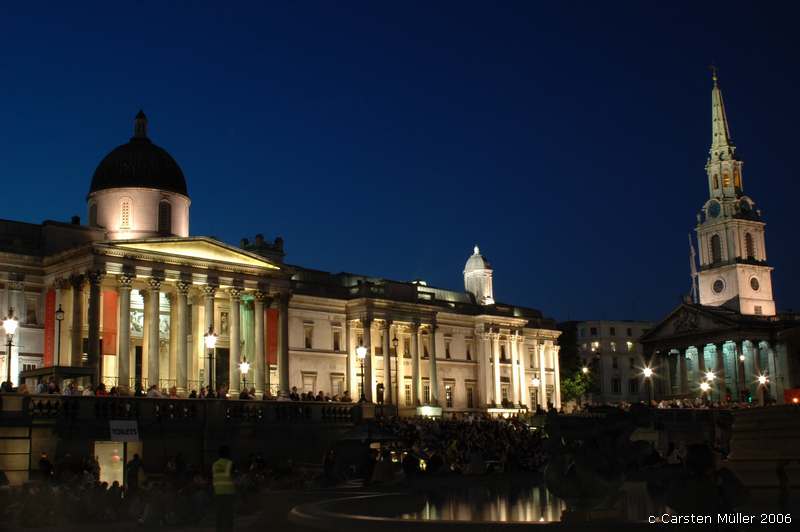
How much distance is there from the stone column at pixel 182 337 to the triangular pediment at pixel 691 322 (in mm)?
63011

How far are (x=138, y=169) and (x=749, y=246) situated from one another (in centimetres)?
7891

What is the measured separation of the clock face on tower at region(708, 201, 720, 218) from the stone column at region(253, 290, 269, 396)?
72106 millimetres

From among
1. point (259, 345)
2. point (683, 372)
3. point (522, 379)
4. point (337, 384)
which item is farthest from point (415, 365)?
point (683, 372)

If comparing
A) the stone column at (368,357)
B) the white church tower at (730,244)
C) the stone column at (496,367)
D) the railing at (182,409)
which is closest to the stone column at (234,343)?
the railing at (182,409)

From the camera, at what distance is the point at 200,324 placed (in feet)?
201

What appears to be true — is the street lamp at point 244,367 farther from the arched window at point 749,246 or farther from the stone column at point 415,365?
the arched window at point 749,246

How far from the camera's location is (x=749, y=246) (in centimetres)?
11431

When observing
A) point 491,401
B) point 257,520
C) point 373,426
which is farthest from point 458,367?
point 257,520

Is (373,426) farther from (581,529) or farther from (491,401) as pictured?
(491,401)

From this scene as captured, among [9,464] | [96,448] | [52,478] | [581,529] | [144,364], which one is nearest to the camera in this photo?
[581,529]

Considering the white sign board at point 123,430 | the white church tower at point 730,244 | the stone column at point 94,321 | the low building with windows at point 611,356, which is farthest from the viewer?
the low building with windows at point 611,356

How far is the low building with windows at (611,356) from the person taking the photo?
126688 millimetres

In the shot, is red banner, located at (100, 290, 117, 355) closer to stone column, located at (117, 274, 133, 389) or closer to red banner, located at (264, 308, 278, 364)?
stone column, located at (117, 274, 133, 389)

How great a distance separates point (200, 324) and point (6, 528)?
40.3 meters
